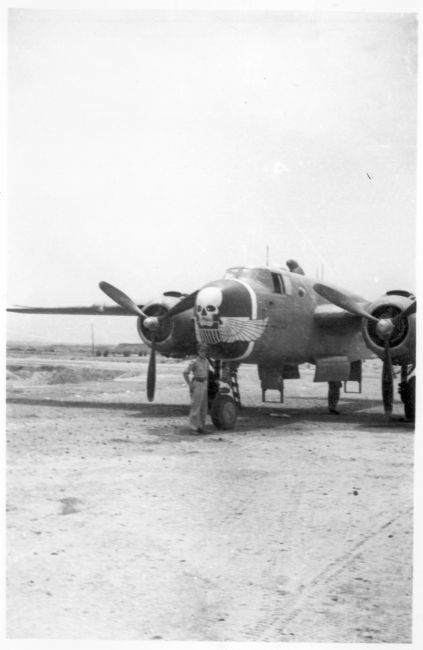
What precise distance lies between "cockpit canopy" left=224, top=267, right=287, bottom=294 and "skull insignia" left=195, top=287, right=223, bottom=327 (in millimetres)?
881

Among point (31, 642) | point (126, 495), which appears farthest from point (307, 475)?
point (31, 642)

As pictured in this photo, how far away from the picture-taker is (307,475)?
25.2 ft

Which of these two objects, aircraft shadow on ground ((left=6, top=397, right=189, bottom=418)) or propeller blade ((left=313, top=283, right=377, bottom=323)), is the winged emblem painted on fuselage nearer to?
propeller blade ((left=313, top=283, right=377, bottom=323))

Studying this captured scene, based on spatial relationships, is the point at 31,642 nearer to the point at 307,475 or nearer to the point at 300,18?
the point at 307,475

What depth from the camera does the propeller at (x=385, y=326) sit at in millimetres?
10633

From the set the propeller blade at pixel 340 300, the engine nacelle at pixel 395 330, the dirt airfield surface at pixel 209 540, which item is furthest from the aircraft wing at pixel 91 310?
the engine nacelle at pixel 395 330

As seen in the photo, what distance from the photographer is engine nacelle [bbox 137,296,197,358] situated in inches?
535

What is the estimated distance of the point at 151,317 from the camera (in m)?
13.2

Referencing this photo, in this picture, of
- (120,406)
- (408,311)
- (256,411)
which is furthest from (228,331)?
(120,406)

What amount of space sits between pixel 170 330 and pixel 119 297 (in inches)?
65.1

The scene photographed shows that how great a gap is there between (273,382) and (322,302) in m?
2.24

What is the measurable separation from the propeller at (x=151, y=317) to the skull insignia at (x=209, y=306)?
1.83 metres

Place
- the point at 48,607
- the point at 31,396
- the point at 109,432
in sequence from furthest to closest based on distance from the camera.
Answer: the point at 31,396 < the point at 109,432 < the point at 48,607

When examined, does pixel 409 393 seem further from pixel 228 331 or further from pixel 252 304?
pixel 228 331
